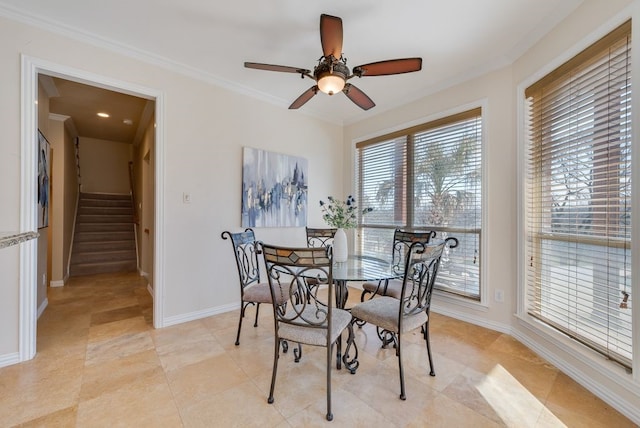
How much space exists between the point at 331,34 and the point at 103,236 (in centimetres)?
631

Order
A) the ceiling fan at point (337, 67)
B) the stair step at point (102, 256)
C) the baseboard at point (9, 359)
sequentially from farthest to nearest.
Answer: the stair step at point (102, 256) < the baseboard at point (9, 359) < the ceiling fan at point (337, 67)

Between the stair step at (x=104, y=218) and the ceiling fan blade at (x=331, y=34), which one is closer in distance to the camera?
the ceiling fan blade at (x=331, y=34)

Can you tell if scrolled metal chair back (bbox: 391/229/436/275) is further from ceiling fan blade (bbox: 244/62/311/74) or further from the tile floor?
ceiling fan blade (bbox: 244/62/311/74)

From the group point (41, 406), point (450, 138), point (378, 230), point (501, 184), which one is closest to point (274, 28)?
point (450, 138)

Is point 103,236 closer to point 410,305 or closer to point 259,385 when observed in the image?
point 259,385

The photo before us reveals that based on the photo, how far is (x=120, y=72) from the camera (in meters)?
2.51

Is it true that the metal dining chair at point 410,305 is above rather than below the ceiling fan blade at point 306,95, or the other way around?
below

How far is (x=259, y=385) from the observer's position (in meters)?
1.82

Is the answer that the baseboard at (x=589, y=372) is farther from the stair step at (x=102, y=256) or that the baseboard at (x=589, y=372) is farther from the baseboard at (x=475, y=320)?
the stair step at (x=102, y=256)

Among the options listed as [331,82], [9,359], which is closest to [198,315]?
[9,359]

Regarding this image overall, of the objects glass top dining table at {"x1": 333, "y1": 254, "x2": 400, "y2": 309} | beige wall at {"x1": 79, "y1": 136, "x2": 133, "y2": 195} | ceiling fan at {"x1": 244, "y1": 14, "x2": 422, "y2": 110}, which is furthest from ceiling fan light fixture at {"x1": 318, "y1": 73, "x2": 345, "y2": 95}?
beige wall at {"x1": 79, "y1": 136, "x2": 133, "y2": 195}

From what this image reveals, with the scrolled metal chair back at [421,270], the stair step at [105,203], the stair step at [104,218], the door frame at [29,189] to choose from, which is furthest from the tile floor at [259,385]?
the stair step at [105,203]

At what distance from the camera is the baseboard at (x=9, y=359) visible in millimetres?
1998

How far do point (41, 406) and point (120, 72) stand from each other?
2.63 m
